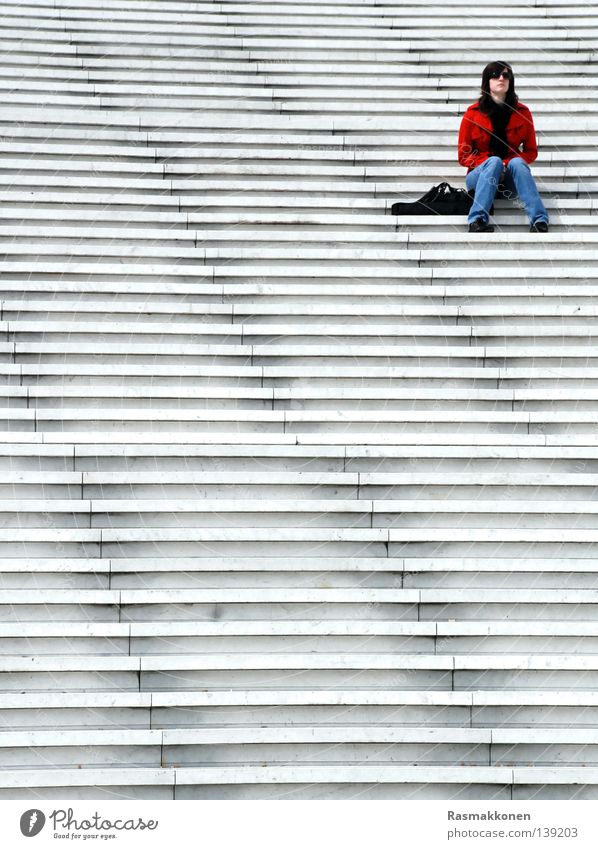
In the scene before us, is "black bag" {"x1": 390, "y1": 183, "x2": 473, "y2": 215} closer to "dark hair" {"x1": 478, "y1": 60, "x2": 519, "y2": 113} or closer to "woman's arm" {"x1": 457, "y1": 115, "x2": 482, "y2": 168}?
"woman's arm" {"x1": 457, "y1": 115, "x2": 482, "y2": 168}

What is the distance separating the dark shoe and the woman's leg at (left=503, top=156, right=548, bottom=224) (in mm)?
267

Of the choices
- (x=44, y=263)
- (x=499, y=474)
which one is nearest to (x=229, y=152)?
(x=44, y=263)

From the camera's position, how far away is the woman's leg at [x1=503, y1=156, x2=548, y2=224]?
275 inches

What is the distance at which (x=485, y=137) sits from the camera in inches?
284

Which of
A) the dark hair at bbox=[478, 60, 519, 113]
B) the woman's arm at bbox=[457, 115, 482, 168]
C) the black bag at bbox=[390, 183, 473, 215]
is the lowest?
the black bag at bbox=[390, 183, 473, 215]

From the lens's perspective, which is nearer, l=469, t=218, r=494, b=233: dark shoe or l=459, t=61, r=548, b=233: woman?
l=469, t=218, r=494, b=233: dark shoe

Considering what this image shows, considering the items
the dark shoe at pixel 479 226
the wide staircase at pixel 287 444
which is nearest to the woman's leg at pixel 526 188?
the wide staircase at pixel 287 444

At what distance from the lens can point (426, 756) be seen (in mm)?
5008

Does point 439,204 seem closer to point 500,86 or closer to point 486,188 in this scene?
point 486,188

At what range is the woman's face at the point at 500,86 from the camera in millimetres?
7230

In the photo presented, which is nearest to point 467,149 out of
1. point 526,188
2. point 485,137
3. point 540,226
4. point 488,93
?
point 485,137

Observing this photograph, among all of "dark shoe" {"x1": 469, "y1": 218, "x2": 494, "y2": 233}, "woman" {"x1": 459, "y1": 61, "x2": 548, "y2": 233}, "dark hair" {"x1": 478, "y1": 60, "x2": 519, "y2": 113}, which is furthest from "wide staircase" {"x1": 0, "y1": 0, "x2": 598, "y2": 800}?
"dark hair" {"x1": 478, "y1": 60, "x2": 519, "y2": 113}

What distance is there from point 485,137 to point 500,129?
13 centimetres

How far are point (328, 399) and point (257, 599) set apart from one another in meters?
1.35
